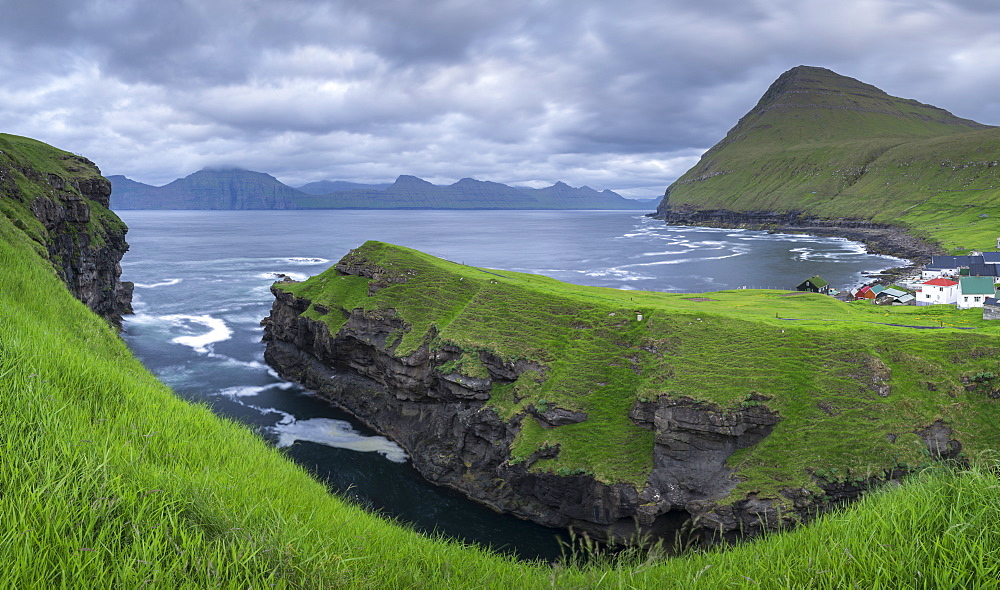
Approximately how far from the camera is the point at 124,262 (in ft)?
480

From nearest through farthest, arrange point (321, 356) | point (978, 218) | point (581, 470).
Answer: point (581, 470) < point (321, 356) < point (978, 218)

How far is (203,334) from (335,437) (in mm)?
40779

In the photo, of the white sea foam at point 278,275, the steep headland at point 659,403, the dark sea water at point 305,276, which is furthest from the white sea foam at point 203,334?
the white sea foam at point 278,275

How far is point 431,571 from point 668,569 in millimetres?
3450

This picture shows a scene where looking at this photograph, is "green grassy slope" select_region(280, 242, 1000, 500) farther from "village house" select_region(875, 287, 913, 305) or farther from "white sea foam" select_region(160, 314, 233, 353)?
"white sea foam" select_region(160, 314, 233, 353)

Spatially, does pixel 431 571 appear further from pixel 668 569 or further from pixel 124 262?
pixel 124 262

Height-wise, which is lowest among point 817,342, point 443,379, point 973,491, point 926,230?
point 443,379

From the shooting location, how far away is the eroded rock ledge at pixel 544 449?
30.2 m

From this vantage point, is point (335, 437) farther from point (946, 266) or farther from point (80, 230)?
point (946, 266)

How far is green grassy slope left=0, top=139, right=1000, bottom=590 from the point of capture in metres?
4.30

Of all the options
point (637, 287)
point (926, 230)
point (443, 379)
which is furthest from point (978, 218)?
point (443, 379)

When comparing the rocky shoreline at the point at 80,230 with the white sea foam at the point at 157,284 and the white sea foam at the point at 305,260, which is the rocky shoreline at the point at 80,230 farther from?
the white sea foam at the point at 305,260

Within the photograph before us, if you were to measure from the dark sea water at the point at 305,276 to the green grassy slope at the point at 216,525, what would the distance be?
5.49 metres

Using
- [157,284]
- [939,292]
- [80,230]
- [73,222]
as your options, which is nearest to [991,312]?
[939,292]
